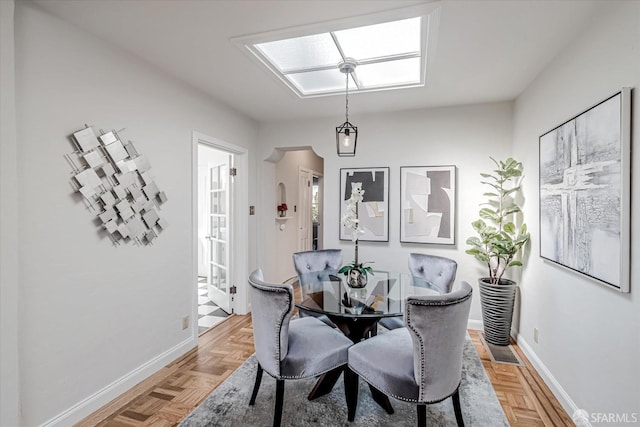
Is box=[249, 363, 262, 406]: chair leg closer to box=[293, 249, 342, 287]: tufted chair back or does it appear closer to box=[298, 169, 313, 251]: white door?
box=[293, 249, 342, 287]: tufted chair back

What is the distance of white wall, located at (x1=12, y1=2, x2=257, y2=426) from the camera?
5.67 ft

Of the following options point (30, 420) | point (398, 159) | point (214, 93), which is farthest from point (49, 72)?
point (398, 159)

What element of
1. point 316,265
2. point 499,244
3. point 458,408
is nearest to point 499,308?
point 499,244

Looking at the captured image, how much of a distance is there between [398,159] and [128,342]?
318 centimetres

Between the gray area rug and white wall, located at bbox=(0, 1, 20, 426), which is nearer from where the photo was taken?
white wall, located at bbox=(0, 1, 20, 426)

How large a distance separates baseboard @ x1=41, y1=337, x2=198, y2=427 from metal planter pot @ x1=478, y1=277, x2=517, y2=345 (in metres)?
2.89

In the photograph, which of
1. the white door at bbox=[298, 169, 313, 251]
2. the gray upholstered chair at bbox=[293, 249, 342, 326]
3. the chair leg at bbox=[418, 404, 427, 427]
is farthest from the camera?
the white door at bbox=[298, 169, 313, 251]

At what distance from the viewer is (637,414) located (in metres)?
1.44

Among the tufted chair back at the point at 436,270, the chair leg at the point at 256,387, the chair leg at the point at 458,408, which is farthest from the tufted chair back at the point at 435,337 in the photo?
the chair leg at the point at 256,387

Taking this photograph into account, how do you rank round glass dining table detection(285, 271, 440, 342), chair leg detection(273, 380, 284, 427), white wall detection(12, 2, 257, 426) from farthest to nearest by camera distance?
round glass dining table detection(285, 271, 440, 342)
chair leg detection(273, 380, 284, 427)
white wall detection(12, 2, 257, 426)

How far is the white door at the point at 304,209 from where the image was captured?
5.83m

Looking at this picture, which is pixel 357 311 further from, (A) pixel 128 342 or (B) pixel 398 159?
(B) pixel 398 159

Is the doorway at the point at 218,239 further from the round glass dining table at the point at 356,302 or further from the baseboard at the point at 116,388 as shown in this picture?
the round glass dining table at the point at 356,302

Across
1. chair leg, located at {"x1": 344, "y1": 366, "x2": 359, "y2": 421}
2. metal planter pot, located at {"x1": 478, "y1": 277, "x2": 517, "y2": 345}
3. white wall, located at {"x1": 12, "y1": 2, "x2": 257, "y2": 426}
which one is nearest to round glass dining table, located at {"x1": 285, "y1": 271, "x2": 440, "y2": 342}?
chair leg, located at {"x1": 344, "y1": 366, "x2": 359, "y2": 421}
